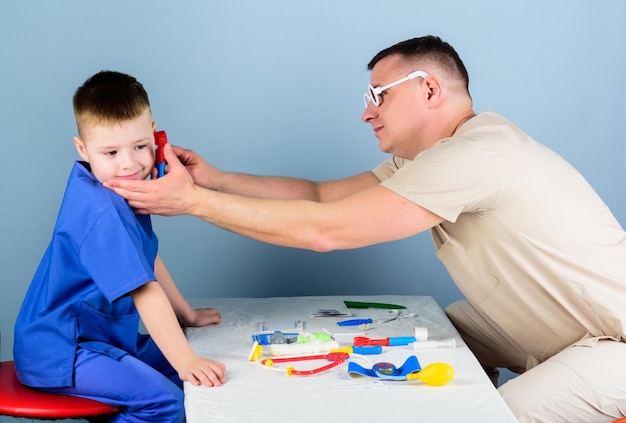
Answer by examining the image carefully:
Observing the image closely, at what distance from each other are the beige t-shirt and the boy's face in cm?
67

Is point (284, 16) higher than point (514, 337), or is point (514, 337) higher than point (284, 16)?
point (284, 16)

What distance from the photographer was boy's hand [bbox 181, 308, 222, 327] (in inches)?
99.2

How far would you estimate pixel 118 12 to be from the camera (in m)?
3.28

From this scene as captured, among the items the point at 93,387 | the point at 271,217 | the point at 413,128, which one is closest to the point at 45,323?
the point at 93,387

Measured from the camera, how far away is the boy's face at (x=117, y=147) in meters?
2.21

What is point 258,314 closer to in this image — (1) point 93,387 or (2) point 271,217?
(2) point 271,217

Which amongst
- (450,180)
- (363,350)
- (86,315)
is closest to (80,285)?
(86,315)

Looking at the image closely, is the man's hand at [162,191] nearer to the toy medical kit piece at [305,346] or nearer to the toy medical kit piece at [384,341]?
the toy medical kit piece at [305,346]

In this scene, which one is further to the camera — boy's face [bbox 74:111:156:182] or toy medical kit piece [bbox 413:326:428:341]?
toy medical kit piece [bbox 413:326:428:341]

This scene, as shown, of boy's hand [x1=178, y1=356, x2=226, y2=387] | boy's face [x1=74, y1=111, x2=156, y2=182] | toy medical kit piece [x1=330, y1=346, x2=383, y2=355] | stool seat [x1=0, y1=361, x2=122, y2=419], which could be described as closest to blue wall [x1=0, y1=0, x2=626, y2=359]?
boy's face [x1=74, y1=111, x2=156, y2=182]

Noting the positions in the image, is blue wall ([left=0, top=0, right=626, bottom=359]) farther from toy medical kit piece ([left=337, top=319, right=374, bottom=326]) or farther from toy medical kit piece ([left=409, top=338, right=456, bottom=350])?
toy medical kit piece ([left=409, top=338, right=456, bottom=350])

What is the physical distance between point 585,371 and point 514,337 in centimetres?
33

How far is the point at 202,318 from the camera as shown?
8.32 feet

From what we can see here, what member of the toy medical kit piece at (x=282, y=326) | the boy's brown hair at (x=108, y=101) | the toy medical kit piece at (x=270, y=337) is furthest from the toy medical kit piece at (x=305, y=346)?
the boy's brown hair at (x=108, y=101)
